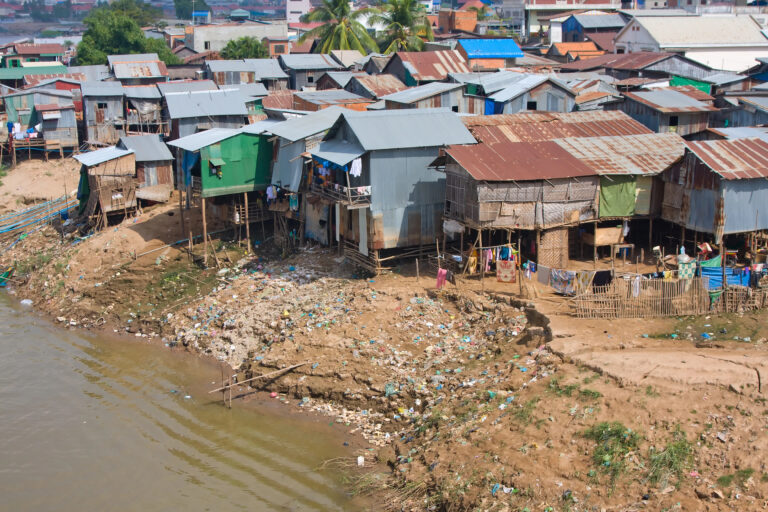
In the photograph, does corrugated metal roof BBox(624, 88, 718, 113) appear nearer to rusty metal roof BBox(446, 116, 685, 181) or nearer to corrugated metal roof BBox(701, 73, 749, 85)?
rusty metal roof BBox(446, 116, 685, 181)

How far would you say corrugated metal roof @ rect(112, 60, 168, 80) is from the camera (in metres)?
48.1

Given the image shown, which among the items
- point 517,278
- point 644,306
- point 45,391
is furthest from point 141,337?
point 644,306

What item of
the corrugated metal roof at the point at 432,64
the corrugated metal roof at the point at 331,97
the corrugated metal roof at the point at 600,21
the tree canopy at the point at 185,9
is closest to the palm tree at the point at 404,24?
the corrugated metal roof at the point at 432,64

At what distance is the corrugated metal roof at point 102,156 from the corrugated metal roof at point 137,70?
17.8 m

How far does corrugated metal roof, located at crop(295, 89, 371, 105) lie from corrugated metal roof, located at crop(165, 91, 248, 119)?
3.13m

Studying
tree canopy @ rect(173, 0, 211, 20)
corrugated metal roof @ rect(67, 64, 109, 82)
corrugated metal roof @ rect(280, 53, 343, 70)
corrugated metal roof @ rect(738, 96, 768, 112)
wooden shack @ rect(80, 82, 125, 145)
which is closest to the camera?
corrugated metal roof @ rect(738, 96, 768, 112)

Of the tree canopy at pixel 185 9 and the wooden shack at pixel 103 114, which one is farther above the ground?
the tree canopy at pixel 185 9

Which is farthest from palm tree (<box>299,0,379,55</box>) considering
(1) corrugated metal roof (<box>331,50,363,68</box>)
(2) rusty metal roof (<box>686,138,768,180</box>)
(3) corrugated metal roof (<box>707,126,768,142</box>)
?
(2) rusty metal roof (<box>686,138,768,180</box>)

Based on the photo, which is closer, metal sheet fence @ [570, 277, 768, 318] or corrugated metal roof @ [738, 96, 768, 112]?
metal sheet fence @ [570, 277, 768, 318]

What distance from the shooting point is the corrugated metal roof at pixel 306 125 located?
25234 mm

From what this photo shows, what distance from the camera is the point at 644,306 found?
744 inches

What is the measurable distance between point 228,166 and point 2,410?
33.8 ft

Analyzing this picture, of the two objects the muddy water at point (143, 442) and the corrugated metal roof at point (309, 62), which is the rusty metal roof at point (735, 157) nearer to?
the muddy water at point (143, 442)

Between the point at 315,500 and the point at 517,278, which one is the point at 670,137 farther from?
the point at 315,500
